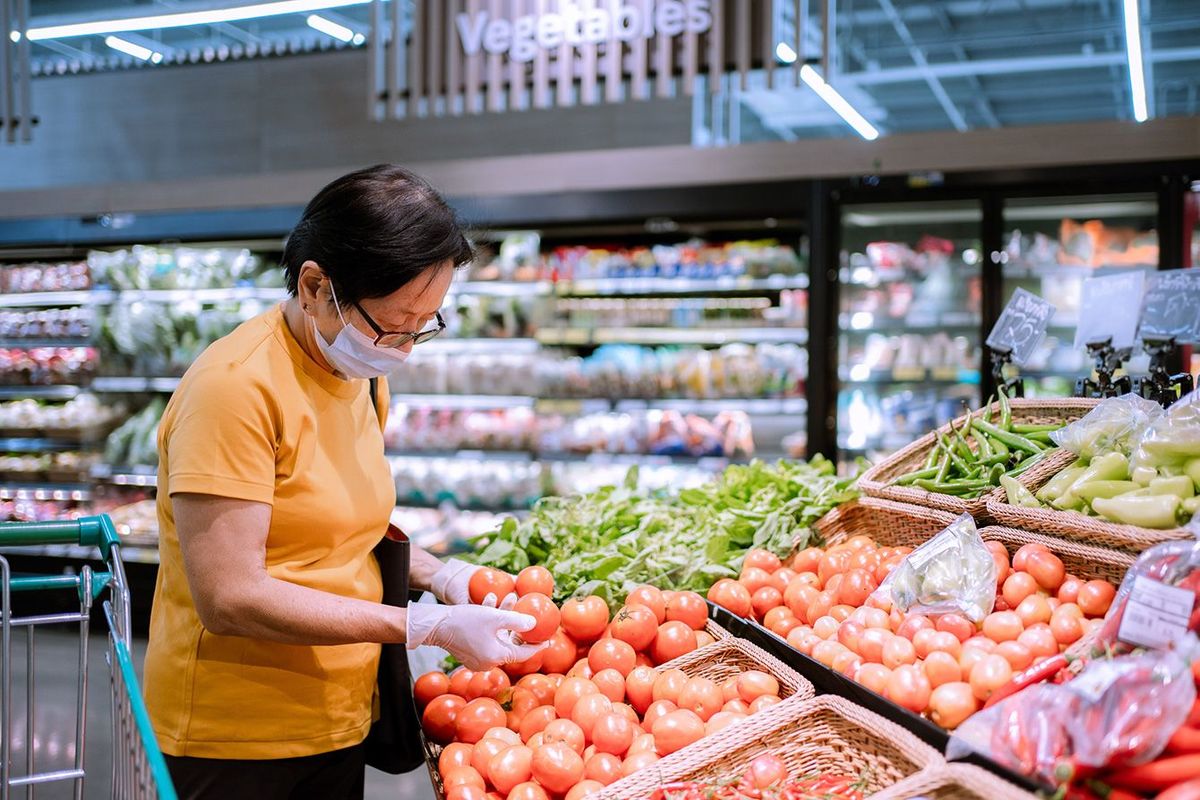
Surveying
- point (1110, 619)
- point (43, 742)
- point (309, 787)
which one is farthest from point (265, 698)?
point (43, 742)

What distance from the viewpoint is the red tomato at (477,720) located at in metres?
1.85

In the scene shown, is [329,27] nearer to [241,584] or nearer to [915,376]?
[915,376]

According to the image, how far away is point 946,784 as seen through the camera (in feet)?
4.41

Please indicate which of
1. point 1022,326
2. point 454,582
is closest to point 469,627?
point 454,582

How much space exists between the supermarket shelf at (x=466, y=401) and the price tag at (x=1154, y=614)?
15.1 ft

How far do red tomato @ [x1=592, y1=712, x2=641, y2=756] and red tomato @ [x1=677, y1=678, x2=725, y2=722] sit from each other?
0.42 feet

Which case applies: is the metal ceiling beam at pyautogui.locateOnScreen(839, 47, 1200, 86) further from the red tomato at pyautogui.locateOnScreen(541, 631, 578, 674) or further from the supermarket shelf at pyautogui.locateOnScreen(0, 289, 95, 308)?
the red tomato at pyautogui.locateOnScreen(541, 631, 578, 674)

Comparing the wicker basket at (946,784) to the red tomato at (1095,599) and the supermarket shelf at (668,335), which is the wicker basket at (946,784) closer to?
the red tomato at (1095,599)

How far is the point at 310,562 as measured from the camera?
1821 millimetres

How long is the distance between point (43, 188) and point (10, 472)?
1.95 metres

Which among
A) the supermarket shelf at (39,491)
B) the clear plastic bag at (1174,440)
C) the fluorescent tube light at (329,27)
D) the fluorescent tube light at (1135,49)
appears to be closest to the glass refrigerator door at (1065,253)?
the fluorescent tube light at (1135,49)

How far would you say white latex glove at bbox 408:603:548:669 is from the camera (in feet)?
5.89

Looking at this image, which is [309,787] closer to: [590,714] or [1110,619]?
[590,714]

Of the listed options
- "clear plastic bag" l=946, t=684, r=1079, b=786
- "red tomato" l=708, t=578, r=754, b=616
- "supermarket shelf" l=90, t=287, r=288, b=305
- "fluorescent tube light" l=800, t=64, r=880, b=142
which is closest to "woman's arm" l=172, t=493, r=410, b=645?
"red tomato" l=708, t=578, r=754, b=616
